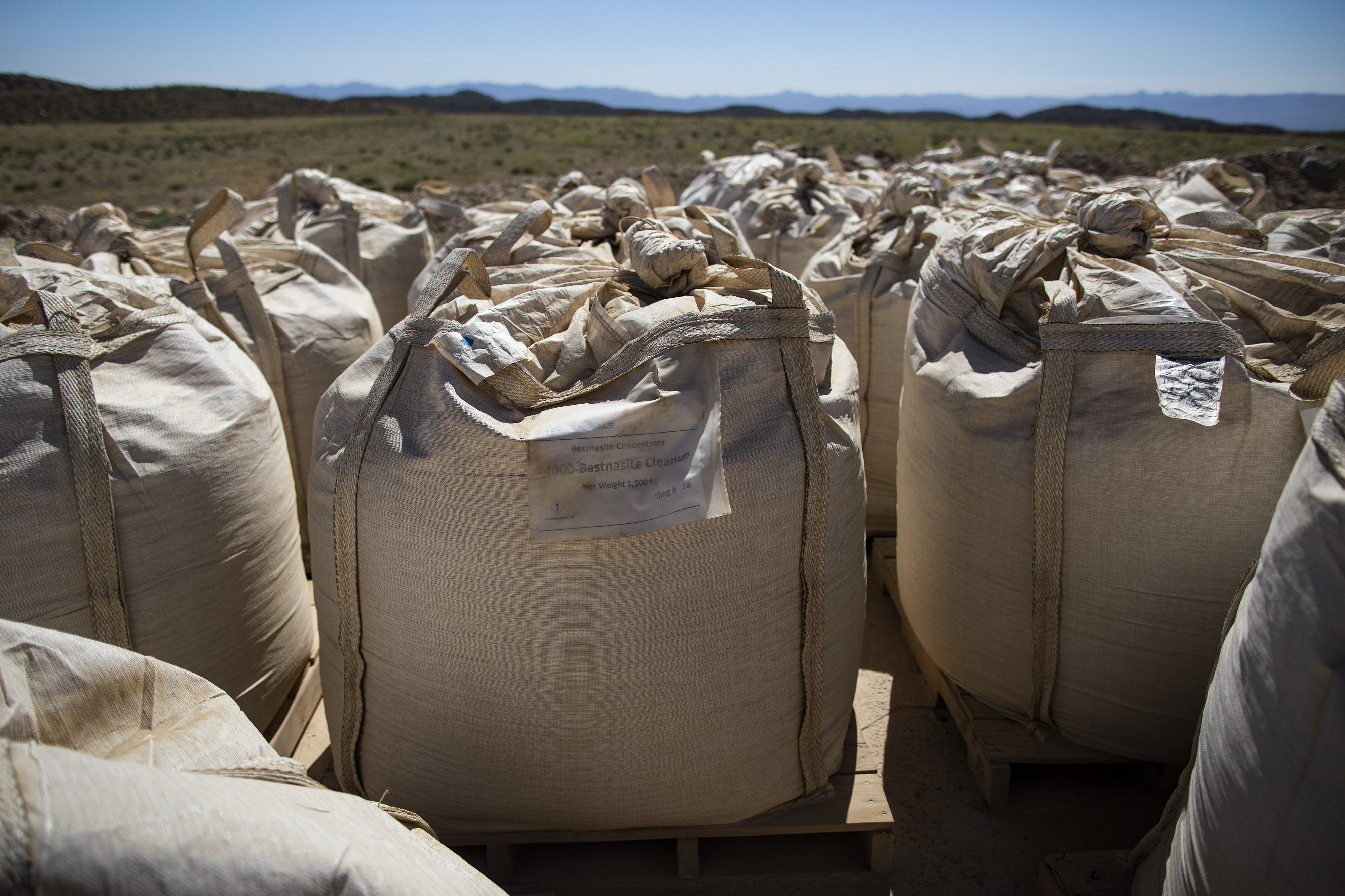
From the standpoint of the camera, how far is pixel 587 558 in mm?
1260

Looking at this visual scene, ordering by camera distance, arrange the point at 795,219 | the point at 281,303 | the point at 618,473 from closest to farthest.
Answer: the point at 618,473, the point at 281,303, the point at 795,219

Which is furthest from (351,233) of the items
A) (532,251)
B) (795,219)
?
(795,219)

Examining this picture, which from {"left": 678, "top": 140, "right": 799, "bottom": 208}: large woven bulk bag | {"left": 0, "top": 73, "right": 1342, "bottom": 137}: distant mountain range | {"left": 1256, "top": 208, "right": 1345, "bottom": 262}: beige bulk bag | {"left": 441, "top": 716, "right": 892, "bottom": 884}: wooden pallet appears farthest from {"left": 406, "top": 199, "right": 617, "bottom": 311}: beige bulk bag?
{"left": 0, "top": 73, "right": 1342, "bottom": 137}: distant mountain range

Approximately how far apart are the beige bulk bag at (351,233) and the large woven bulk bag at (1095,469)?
7.56 ft

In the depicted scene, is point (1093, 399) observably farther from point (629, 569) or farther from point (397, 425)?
point (397, 425)

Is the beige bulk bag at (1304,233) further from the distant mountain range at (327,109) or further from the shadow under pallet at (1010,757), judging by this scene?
the distant mountain range at (327,109)

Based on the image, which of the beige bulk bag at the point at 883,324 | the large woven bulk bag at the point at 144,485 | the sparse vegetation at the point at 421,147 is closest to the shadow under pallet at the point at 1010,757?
the beige bulk bag at the point at 883,324

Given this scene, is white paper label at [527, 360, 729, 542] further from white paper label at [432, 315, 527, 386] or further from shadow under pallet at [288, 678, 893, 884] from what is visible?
shadow under pallet at [288, 678, 893, 884]

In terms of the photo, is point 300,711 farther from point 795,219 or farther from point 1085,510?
point 795,219

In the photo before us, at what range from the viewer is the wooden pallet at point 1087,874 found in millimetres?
1320

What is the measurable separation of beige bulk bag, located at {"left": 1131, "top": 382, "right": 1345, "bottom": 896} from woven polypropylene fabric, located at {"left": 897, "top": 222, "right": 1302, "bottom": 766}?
0.47 meters

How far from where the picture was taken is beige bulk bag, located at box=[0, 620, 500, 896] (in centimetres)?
62

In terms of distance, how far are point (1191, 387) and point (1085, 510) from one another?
0.91 ft

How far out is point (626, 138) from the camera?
2970cm
